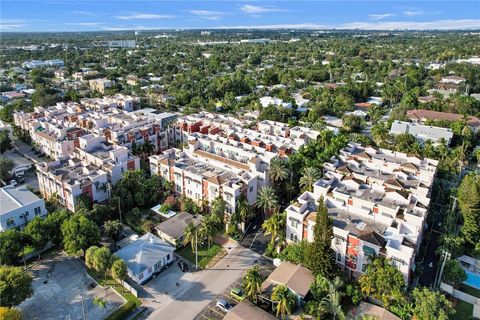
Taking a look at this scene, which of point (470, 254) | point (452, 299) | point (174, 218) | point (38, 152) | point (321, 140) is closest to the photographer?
point (452, 299)

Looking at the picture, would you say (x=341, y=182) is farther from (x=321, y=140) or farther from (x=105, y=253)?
(x=105, y=253)

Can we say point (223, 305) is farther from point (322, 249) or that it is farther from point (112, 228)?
point (112, 228)

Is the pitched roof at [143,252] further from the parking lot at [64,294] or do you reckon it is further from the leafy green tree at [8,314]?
the leafy green tree at [8,314]

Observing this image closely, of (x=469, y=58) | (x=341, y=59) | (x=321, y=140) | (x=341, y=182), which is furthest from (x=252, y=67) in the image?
(x=341, y=182)

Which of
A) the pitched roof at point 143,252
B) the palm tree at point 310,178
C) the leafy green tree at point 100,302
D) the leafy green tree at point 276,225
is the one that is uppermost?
the palm tree at point 310,178

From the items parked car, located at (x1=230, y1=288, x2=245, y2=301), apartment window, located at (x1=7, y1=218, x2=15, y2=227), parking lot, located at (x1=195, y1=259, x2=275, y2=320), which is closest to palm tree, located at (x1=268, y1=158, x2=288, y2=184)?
parking lot, located at (x1=195, y1=259, x2=275, y2=320)

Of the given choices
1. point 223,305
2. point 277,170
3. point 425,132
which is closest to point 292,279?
point 223,305

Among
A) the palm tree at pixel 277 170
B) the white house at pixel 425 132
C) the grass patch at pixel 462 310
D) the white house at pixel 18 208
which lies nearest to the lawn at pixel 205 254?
the palm tree at pixel 277 170
